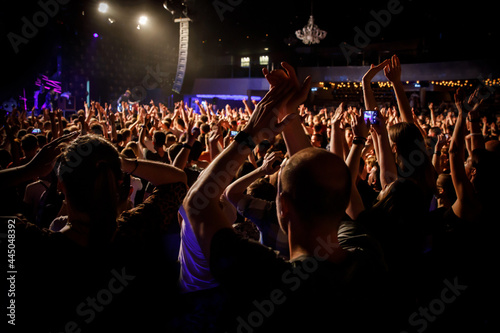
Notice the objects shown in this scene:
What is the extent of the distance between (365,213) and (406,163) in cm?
61

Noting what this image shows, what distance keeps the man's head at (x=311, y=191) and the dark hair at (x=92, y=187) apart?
24.7 inches

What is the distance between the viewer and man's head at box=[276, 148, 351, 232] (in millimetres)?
1019

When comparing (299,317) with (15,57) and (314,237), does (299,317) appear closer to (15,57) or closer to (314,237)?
(314,237)

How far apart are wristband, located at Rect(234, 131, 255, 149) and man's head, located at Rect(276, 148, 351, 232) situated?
13 centimetres

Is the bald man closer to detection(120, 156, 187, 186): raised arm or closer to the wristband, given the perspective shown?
the wristband

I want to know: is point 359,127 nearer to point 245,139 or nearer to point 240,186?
point 240,186

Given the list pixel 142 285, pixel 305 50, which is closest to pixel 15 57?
pixel 142 285

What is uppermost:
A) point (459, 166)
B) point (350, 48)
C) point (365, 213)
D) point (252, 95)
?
point (350, 48)

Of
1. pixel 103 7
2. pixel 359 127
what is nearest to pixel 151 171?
pixel 359 127

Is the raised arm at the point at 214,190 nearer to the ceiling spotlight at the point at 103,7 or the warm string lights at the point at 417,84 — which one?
the ceiling spotlight at the point at 103,7

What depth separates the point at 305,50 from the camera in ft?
80.3

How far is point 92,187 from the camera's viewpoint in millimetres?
1213

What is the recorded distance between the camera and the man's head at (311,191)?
102 cm

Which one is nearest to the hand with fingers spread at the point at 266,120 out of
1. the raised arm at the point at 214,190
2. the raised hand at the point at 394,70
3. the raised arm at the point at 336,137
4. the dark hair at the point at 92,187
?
the raised arm at the point at 214,190
